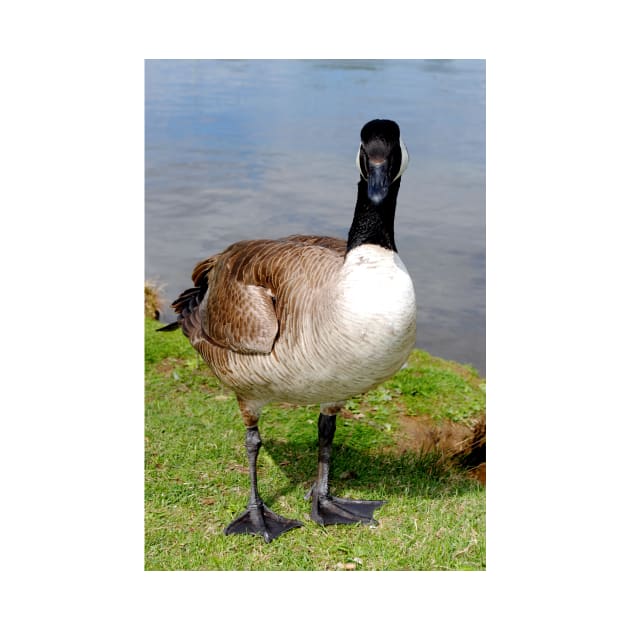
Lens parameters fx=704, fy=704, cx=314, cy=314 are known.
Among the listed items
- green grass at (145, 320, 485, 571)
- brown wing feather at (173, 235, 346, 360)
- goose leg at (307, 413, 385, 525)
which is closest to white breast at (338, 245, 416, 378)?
brown wing feather at (173, 235, 346, 360)

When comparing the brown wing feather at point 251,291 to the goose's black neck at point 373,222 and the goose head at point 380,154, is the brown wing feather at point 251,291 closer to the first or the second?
the goose's black neck at point 373,222

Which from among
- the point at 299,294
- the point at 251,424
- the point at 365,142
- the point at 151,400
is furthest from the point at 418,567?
the point at 151,400

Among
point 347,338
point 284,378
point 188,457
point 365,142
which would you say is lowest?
point 188,457

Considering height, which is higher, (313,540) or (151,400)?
(151,400)

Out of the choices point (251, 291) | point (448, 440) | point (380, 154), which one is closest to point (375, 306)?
point (380, 154)

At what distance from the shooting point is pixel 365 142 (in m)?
3.72

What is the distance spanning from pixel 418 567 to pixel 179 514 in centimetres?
171

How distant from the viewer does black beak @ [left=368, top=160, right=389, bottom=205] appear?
3618 millimetres

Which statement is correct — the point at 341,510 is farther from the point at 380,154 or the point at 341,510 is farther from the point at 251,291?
the point at 380,154

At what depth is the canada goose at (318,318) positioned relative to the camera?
3844 mm

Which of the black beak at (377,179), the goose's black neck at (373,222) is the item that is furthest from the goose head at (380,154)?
the goose's black neck at (373,222)

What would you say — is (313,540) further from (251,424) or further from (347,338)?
(347,338)

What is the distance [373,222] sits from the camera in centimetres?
396

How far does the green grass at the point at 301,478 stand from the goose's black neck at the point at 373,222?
6.66 feet
